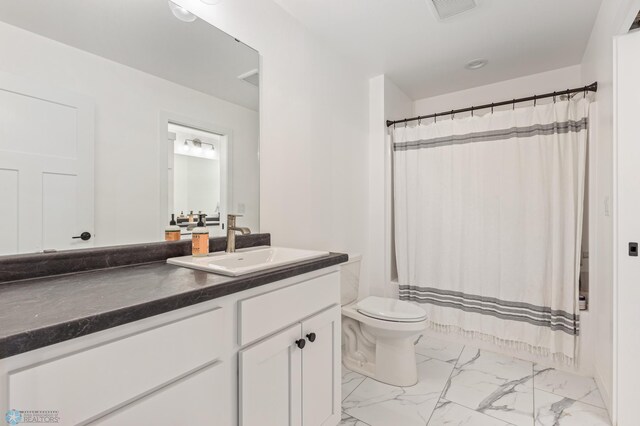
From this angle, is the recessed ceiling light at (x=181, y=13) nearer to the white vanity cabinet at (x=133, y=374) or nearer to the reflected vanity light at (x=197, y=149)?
the reflected vanity light at (x=197, y=149)

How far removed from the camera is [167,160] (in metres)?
1.33

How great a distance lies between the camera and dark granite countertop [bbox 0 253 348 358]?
57 centimetres

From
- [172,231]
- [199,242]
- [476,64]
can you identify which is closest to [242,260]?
[199,242]

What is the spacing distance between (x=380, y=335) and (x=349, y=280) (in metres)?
0.44

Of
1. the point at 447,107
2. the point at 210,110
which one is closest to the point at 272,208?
the point at 210,110

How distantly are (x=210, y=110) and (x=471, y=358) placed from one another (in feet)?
7.90

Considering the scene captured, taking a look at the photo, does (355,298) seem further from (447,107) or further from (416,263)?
(447,107)

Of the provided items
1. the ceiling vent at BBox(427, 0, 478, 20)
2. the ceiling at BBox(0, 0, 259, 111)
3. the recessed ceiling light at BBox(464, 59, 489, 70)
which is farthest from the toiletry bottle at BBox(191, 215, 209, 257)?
the recessed ceiling light at BBox(464, 59, 489, 70)

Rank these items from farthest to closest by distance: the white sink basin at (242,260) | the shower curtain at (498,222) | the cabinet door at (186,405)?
1. the shower curtain at (498,222)
2. the white sink basin at (242,260)
3. the cabinet door at (186,405)

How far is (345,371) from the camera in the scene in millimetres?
2102

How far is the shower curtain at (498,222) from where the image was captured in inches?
81.7

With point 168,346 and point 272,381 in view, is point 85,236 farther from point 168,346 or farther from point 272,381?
point 272,381

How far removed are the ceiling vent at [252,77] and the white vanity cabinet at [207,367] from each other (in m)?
1.11

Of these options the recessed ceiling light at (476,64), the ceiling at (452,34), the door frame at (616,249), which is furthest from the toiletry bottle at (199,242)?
the recessed ceiling light at (476,64)
